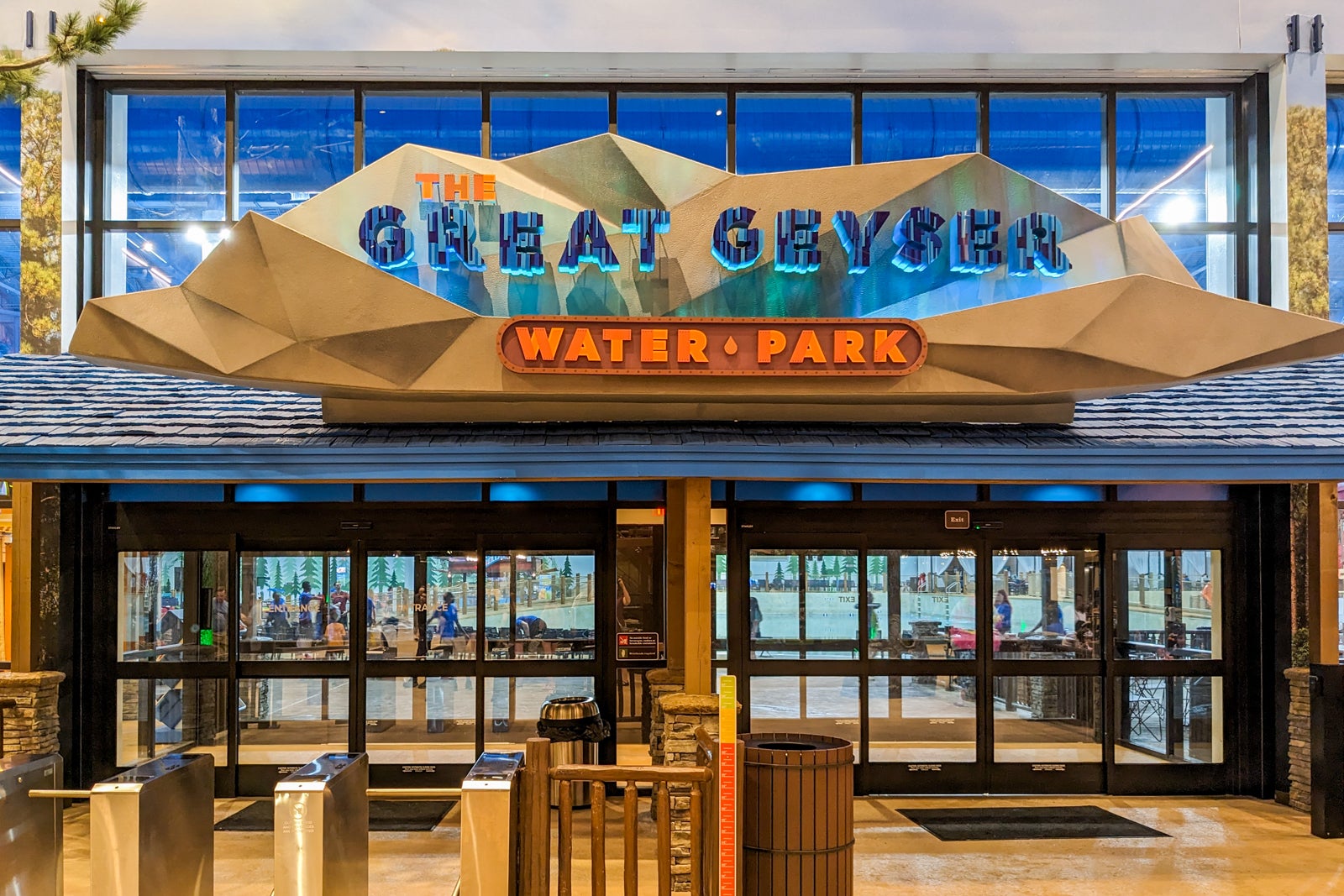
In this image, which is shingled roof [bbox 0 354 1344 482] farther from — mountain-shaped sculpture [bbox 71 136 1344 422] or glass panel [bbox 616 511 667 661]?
glass panel [bbox 616 511 667 661]

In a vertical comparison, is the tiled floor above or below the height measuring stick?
below

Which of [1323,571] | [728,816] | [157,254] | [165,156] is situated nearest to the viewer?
[728,816]

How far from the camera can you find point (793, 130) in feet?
41.6

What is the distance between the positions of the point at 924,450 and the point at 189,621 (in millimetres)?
7178

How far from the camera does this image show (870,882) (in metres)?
8.80

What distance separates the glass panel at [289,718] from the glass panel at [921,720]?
514 centimetres

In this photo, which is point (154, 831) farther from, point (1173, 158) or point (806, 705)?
point (1173, 158)

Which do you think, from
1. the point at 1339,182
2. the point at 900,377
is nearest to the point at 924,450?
the point at 900,377

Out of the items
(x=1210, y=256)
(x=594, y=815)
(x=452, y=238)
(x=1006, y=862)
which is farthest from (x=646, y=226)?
(x=1210, y=256)

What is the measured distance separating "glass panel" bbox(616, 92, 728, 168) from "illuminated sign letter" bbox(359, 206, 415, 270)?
352 cm

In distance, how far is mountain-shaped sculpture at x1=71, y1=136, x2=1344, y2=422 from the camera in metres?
9.35

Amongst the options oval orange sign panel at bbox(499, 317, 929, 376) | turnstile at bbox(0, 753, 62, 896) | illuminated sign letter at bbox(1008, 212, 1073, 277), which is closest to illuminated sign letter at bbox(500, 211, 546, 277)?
oval orange sign panel at bbox(499, 317, 929, 376)

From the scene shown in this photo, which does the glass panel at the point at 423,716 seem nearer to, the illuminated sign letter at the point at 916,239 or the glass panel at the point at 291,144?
the glass panel at the point at 291,144

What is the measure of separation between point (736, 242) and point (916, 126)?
385 cm
